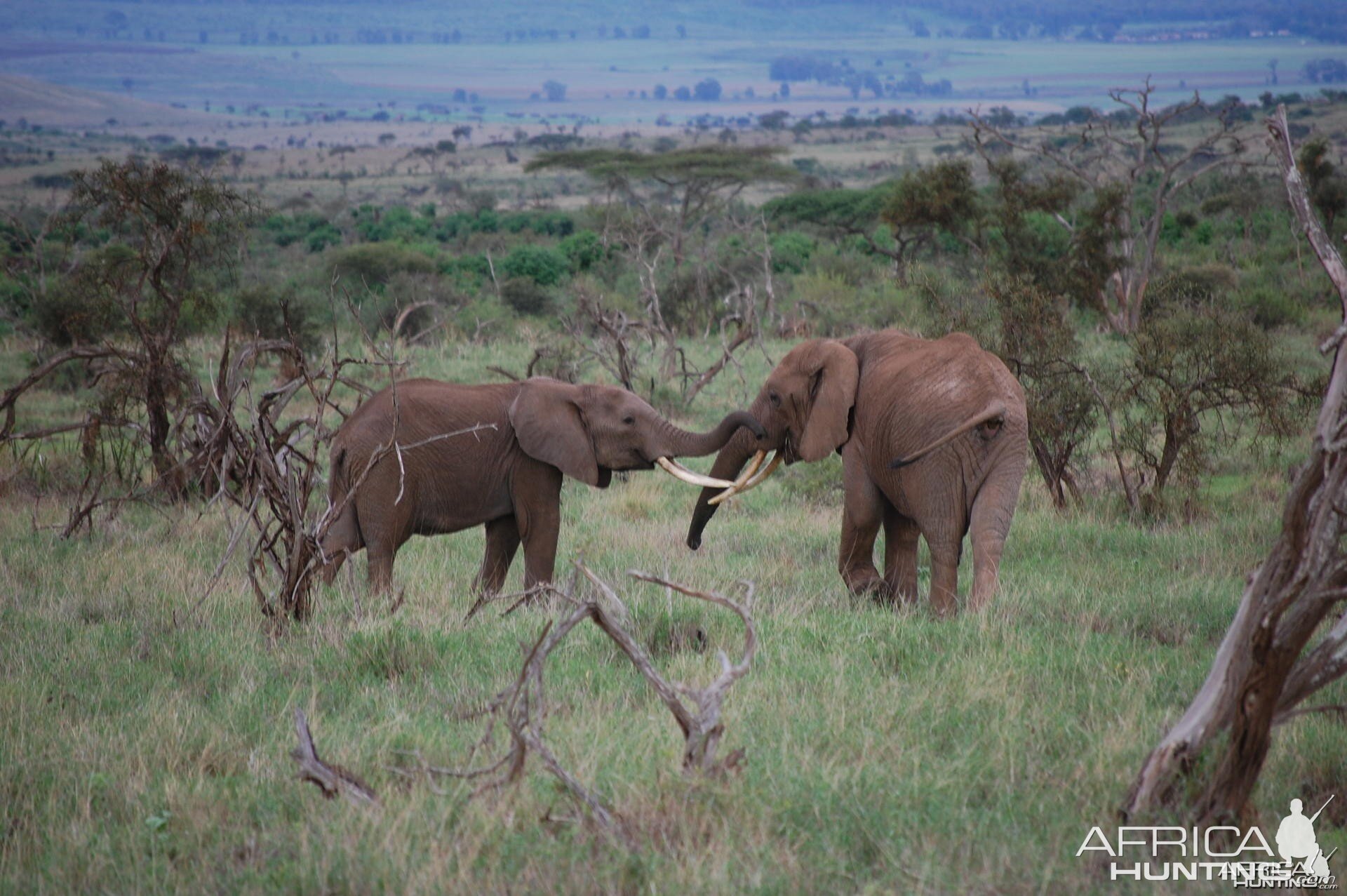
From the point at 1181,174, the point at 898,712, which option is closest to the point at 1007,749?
the point at 898,712

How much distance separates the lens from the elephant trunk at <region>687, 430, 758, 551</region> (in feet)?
26.9

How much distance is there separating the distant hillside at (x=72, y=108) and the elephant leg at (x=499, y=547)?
166822 mm

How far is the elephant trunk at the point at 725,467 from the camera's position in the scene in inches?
323

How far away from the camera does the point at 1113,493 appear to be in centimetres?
1081

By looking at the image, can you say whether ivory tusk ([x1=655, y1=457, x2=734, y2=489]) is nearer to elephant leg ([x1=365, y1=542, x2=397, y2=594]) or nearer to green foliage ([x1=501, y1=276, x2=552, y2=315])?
elephant leg ([x1=365, y1=542, x2=397, y2=594])

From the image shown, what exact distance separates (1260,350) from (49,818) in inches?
350

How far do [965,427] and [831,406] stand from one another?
1.02m

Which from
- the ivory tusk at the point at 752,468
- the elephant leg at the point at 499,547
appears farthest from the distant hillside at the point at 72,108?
the ivory tusk at the point at 752,468

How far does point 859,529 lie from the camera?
25.7 feet

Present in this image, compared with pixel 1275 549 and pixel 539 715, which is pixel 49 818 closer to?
pixel 539 715

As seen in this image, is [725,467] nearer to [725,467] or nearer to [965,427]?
[725,467]

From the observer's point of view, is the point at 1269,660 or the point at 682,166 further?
the point at 682,166

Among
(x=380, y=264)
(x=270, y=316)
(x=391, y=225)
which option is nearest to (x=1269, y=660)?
(x=270, y=316)

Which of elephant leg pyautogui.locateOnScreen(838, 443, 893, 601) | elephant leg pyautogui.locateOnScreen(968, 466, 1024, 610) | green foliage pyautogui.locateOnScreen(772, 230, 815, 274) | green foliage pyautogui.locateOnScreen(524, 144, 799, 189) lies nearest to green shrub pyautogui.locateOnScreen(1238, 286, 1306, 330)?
green foliage pyautogui.locateOnScreen(772, 230, 815, 274)
